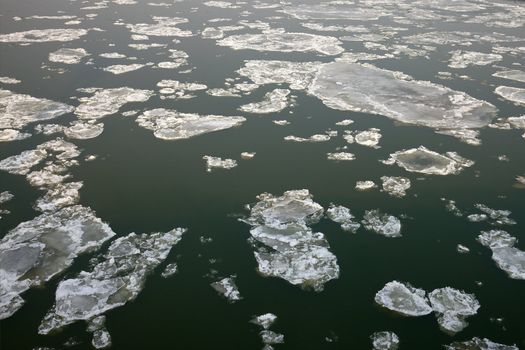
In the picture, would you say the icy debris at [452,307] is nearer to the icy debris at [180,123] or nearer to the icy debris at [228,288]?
the icy debris at [228,288]

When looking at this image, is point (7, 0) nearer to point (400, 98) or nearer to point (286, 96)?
point (286, 96)

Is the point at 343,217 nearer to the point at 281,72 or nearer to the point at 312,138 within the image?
the point at 312,138

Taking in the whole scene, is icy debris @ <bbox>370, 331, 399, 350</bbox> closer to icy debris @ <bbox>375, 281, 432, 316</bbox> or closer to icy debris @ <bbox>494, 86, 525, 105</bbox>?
icy debris @ <bbox>375, 281, 432, 316</bbox>

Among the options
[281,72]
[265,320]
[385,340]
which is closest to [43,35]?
[281,72]

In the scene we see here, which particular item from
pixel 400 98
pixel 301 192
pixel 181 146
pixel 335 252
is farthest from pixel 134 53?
pixel 335 252

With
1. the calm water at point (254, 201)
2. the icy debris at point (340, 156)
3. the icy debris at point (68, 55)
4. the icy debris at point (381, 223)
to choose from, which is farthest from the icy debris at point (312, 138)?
the icy debris at point (68, 55)
